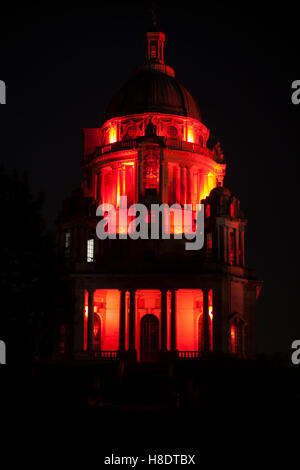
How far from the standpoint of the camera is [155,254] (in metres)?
69.1

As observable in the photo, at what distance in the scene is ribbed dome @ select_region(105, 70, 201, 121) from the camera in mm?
78438

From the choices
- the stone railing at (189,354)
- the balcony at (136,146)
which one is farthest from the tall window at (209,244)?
the stone railing at (189,354)

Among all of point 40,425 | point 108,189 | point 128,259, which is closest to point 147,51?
point 108,189

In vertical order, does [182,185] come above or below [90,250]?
above

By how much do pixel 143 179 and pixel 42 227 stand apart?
32555mm

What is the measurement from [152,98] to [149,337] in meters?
25.0

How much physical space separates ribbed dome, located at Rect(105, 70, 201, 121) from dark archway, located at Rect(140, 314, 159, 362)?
21539mm

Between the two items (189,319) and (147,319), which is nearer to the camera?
(189,319)

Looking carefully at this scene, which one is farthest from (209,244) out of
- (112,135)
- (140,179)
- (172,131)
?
(112,135)

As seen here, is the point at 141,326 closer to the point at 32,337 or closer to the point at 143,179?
the point at 143,179

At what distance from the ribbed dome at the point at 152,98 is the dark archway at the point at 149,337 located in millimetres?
21539

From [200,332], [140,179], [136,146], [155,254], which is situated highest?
[136,146]

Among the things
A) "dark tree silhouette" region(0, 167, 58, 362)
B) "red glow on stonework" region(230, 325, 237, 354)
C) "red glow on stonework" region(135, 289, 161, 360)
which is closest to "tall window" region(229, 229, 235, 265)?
"red glow on stonework" region(230, 325, 237, 354)

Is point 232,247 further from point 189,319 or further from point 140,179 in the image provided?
point 140,179
